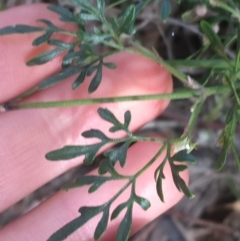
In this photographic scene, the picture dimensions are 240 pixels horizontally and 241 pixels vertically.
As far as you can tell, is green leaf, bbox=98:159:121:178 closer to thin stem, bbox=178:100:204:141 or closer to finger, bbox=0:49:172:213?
thin stem, bbox=178:100:204:141

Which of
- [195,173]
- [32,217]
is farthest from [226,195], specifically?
[32,217]

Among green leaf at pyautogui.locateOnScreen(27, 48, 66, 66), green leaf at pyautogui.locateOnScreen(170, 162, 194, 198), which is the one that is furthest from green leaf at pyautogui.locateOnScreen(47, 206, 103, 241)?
green leaf at pyautogui.locateOnScreen(27, 48, 66, 66)

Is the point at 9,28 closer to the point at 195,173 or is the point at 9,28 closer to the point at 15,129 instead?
the point at 15,129

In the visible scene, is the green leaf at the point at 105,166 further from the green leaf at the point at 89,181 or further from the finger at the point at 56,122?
the finger at the point at 56,122

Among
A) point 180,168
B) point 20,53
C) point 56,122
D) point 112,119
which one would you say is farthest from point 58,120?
point 180,168

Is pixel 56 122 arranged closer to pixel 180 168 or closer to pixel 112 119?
pixel 112 119

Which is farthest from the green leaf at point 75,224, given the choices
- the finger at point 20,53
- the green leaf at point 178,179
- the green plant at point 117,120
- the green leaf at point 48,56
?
the finger at point 20,53
